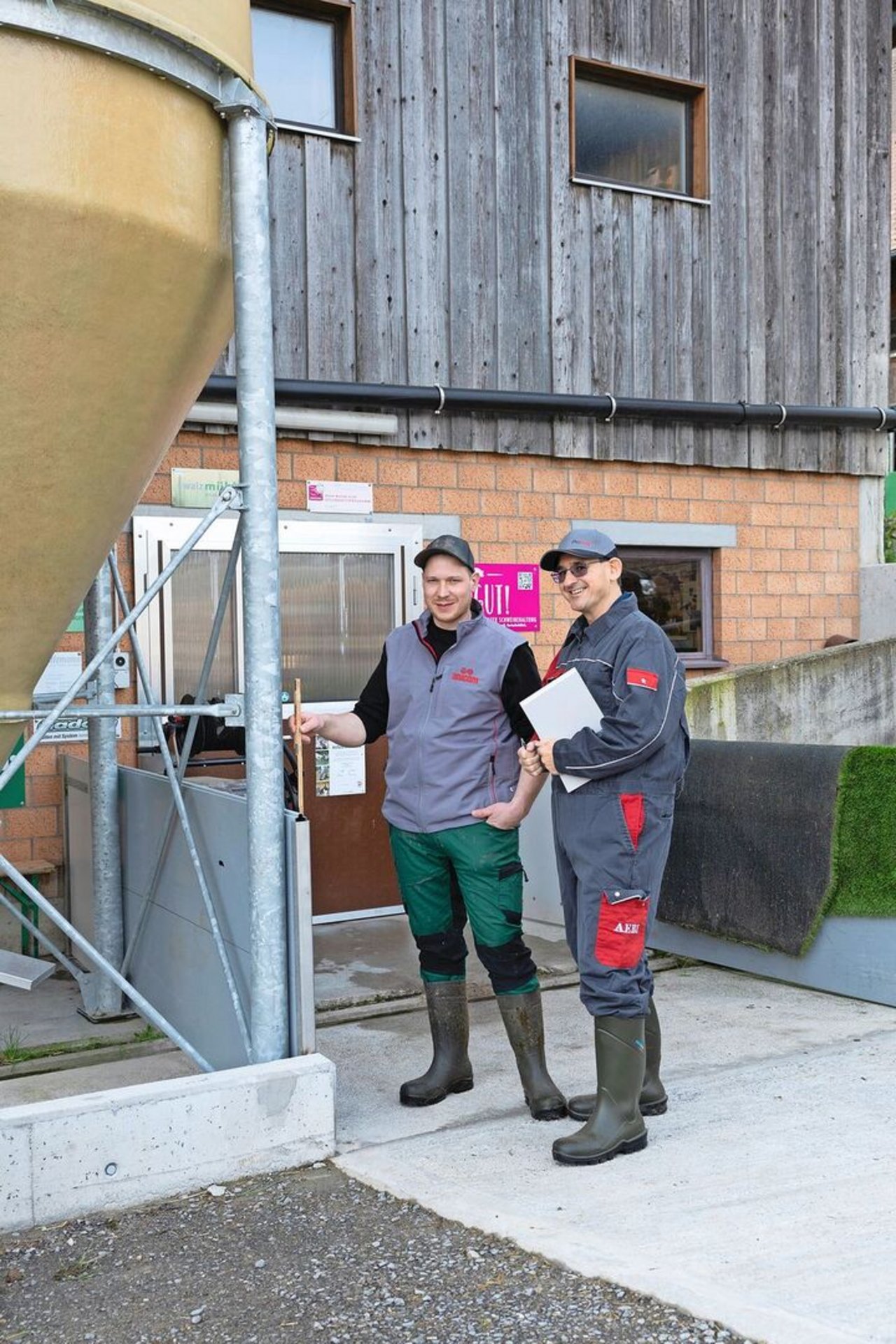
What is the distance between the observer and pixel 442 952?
4406 millimetres

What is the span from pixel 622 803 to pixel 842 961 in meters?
2.19

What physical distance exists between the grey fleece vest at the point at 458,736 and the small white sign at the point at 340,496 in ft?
9.37

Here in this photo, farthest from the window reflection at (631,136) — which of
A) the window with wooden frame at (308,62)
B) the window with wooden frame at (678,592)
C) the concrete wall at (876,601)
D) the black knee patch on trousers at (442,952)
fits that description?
the black knee patch on trousers at (442,952)

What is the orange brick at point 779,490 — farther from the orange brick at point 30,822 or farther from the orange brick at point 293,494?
the orange brick at point 30,822

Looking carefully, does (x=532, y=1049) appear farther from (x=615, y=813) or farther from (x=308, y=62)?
(x=308, y=62)

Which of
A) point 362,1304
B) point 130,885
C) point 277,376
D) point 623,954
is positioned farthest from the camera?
point 277,376

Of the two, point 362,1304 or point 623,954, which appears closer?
point 362,1304

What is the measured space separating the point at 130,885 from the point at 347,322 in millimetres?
3270

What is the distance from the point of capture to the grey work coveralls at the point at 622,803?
383 cm

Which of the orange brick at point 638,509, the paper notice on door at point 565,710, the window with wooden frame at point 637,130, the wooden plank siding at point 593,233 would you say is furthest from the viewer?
the orange brick at point 638,509

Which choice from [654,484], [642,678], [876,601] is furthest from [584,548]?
[876,601]

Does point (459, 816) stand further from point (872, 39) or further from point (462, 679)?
point (872, 39)

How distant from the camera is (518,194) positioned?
25.2ft

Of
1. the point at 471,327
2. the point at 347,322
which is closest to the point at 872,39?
the point at 471,327
